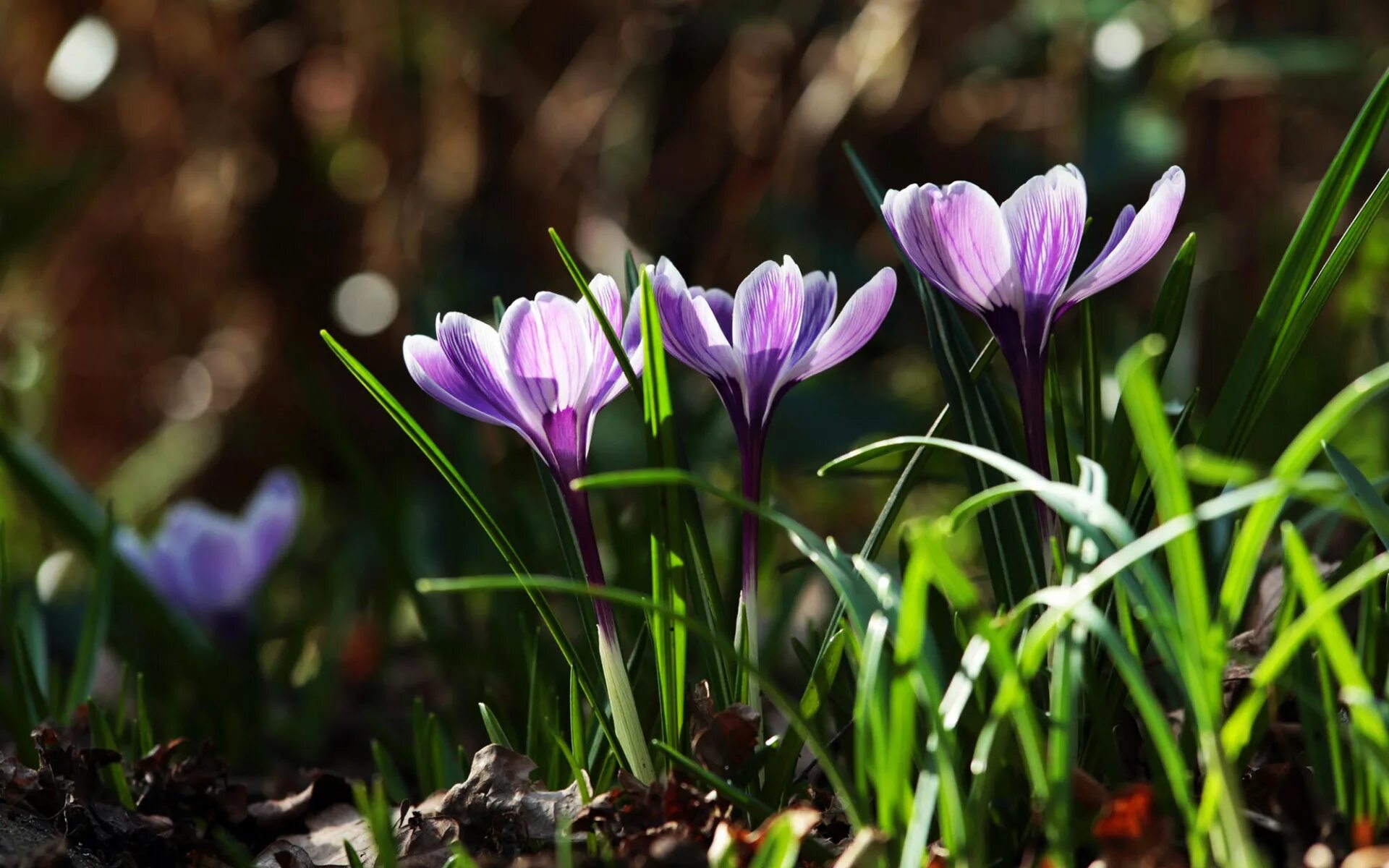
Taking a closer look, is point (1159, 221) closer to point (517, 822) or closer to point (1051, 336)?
point (1051, 336)

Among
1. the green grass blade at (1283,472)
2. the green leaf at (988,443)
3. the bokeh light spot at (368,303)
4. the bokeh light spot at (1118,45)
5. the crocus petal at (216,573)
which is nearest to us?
the green grass blade at (1283,472)

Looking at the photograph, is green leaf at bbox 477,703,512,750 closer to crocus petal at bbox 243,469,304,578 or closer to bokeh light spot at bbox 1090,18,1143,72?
crocus petal at bbox 243,469,304,578

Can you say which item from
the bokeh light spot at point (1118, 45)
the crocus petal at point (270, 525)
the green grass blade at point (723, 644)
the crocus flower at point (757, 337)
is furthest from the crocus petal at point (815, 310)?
the bokeh light spot at point (1118, 45)

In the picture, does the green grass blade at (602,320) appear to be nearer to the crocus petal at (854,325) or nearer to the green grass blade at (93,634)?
the crocus petal at (854,325)

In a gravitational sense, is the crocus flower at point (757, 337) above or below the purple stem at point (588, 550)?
above

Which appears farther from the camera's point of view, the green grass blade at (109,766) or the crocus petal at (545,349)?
the green grass blade at (109,766)

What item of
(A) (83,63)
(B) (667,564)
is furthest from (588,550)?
(A) (83,63)

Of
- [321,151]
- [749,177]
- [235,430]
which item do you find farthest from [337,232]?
[749,177]

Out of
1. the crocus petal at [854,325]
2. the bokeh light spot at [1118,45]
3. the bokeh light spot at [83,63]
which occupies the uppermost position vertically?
the bokeh light spot at [83,63]
